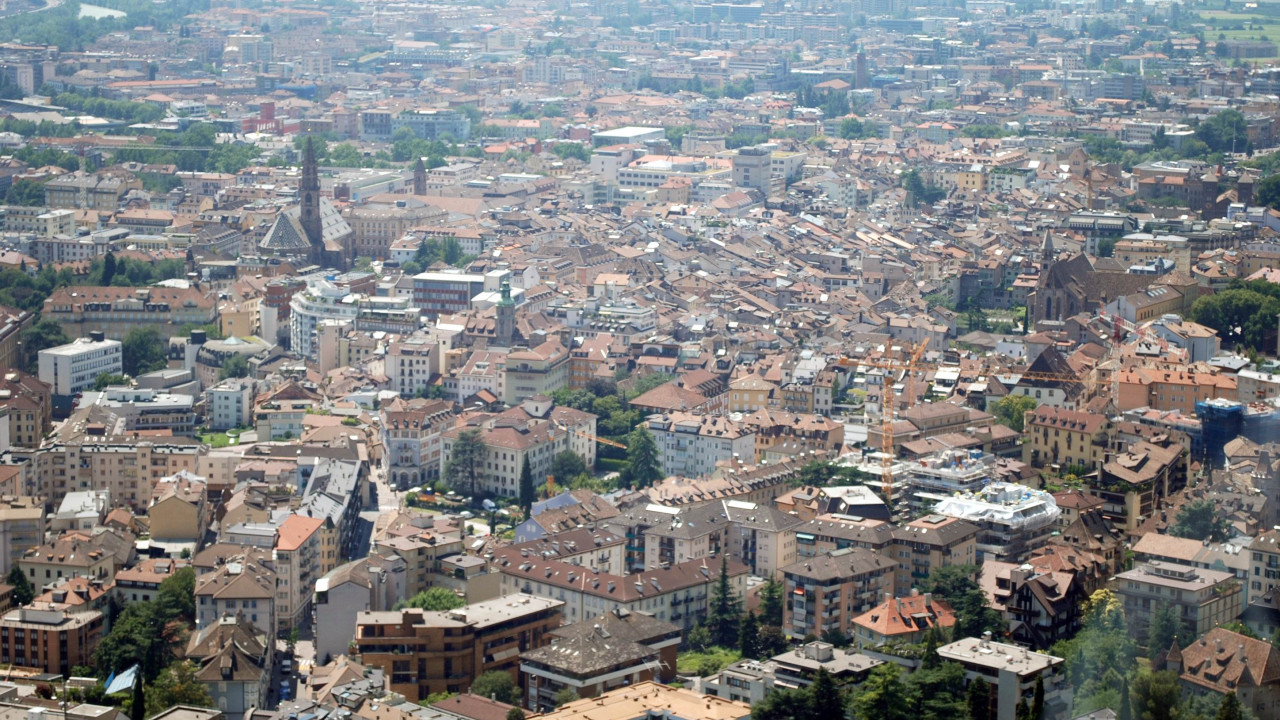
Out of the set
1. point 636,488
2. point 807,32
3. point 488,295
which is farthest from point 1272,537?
point 807,32

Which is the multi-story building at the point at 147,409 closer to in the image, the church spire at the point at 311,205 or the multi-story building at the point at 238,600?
the multi-story building at the point at 238,600

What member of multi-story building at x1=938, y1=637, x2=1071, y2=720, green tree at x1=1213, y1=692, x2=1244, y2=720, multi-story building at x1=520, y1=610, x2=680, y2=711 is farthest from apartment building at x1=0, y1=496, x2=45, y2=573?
green tree at x1=1213, y1=692, x2=1244, y2=720

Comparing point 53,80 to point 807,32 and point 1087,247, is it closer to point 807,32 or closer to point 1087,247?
point 807,32

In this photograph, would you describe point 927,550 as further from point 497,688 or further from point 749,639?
point 497,688

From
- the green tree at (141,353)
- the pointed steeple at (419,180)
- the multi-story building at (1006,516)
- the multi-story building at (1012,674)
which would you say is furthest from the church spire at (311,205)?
the multi-story building at (1012,674)

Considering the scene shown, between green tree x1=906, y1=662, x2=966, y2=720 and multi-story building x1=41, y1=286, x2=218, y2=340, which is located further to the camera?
multi-story building x1=41, y1=286, x2=218, y2=340

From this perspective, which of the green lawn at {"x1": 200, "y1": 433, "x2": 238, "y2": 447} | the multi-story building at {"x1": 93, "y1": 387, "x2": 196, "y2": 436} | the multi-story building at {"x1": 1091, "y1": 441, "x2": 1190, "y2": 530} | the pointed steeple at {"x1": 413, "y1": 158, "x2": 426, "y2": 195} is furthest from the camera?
the pointed steeple at {"x1": 413, "y1": 158, "x2": 426, "y2": 195}

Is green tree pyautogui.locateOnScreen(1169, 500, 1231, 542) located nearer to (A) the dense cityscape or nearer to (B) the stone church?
(A) the dense cityscape
